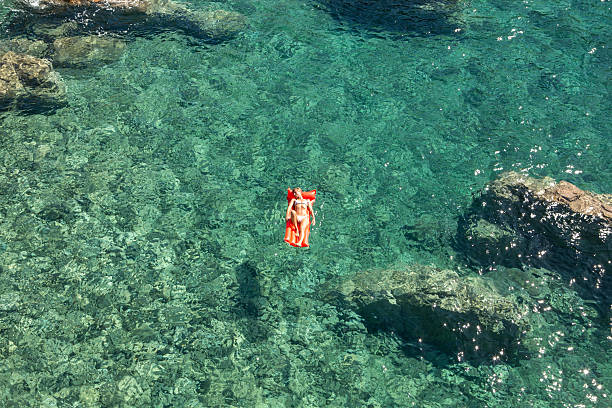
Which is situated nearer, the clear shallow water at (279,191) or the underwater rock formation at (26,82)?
the clear shallow water at (279,191)

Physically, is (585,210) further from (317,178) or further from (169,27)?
(169,27)

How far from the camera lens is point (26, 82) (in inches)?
602

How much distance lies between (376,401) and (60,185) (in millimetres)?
8916

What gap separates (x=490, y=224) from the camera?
12695 millimetres

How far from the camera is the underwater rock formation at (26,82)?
15055 millimetres

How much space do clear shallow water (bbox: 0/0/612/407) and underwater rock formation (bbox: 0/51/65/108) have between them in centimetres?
49

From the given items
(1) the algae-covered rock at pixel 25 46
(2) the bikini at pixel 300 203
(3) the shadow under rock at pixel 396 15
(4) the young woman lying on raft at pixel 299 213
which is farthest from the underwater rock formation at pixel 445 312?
(1) the algae-covered rock at pixel 25 46

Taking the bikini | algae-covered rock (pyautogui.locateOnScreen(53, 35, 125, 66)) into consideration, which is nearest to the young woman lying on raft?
the bikini

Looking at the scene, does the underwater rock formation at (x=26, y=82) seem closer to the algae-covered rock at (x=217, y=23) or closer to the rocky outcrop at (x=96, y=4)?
the rocky outcrop at (x=96, y=4)

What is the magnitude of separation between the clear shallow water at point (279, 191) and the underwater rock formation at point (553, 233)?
63cm

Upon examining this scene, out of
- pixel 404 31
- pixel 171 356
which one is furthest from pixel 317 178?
pixel 404 31

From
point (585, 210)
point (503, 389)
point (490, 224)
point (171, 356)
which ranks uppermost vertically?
point (585, 210)

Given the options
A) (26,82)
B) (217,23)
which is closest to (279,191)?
(217,23)

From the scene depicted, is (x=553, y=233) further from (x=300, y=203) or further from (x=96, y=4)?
(x=96, y=4)
